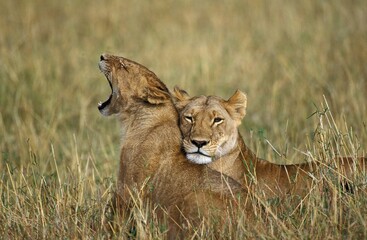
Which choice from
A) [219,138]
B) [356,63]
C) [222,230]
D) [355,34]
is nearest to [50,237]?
[222,230]

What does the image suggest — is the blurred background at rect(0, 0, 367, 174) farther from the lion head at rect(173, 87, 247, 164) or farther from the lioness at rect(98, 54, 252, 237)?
the lion head at rect(173, 87, 247, 164)

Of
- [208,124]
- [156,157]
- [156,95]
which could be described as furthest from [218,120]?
[156,157]

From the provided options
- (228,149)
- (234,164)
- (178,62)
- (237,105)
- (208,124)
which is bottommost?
(234,164)

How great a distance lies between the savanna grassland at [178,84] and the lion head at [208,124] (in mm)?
224

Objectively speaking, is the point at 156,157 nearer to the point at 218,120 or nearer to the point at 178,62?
the point at 218,120

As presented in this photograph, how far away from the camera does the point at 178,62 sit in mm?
11430

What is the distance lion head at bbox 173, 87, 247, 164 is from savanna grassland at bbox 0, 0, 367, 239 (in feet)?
0.73

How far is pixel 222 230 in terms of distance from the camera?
518 centimetres

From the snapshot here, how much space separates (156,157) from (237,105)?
3.14 ft

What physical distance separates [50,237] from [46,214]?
515mm

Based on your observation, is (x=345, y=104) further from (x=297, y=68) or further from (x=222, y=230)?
(x=222, y=230)

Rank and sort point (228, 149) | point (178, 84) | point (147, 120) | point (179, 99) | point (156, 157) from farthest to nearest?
1. point (178, 84)
2. point (179, 99)
3. point (228, 149)
4. point (147, 120)
5. point (156, 157)

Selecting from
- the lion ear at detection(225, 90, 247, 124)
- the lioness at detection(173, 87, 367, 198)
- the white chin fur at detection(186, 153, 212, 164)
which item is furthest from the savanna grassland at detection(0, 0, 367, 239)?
the white chin fur at detection(186, 153, 212, 164)

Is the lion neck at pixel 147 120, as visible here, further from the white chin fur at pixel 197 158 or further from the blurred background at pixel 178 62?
the blurred background at pixel 178 62
